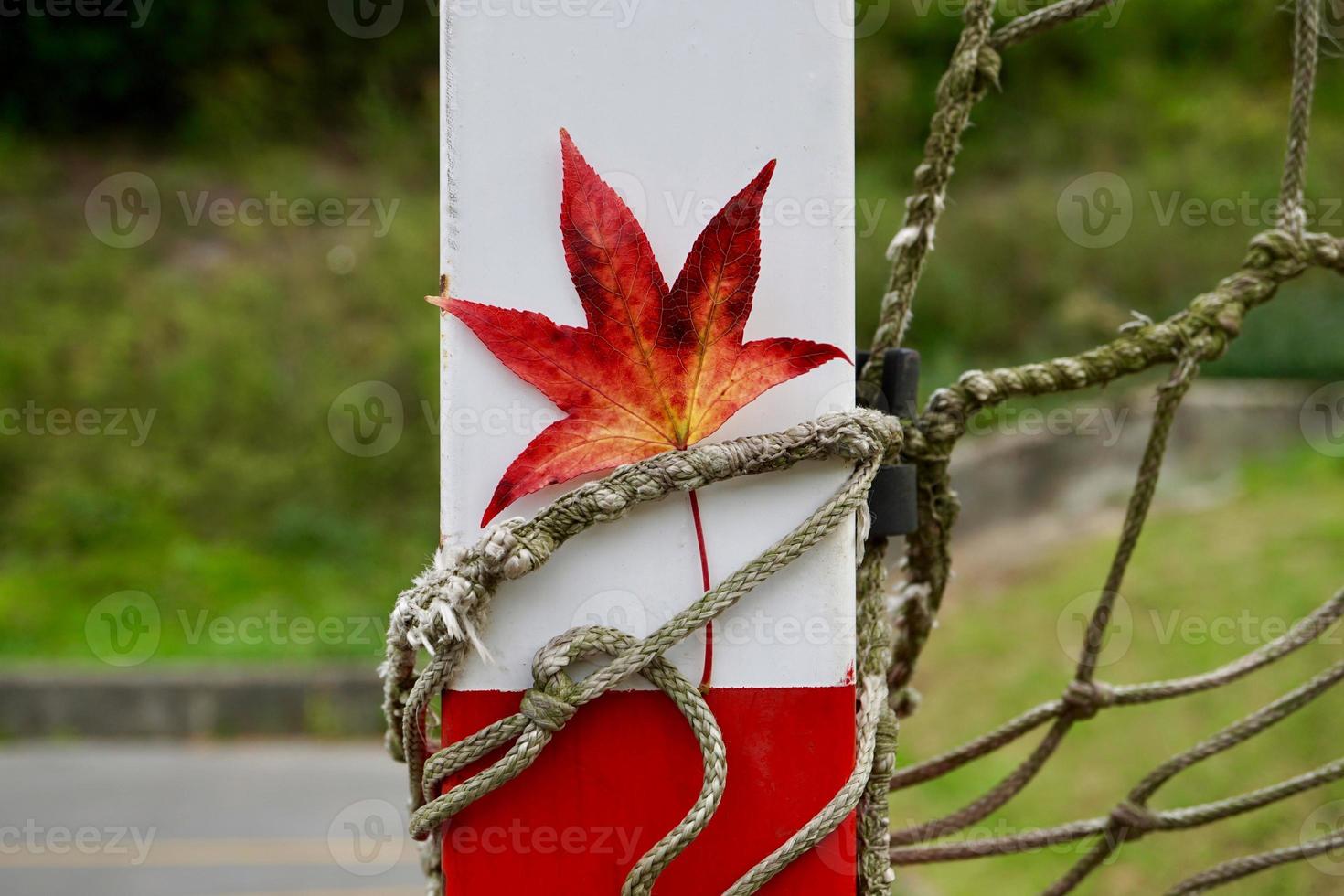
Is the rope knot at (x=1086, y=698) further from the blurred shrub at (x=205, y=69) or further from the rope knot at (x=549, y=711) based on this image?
the blurred shrub at (x=205, y=69)

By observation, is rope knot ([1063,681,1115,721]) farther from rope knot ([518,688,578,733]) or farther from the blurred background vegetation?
the blurred background vegetation

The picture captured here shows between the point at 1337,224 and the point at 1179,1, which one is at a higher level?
the point at 1179,1

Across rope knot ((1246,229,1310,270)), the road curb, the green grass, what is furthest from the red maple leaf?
the road curb

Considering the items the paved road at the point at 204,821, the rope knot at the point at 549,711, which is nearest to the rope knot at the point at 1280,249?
the rope knot at the point at 549,711

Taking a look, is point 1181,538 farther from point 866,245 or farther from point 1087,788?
point 866,245

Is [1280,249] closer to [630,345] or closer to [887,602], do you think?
[887,602]

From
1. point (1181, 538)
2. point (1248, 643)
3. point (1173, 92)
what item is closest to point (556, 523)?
point (1248, 643)
